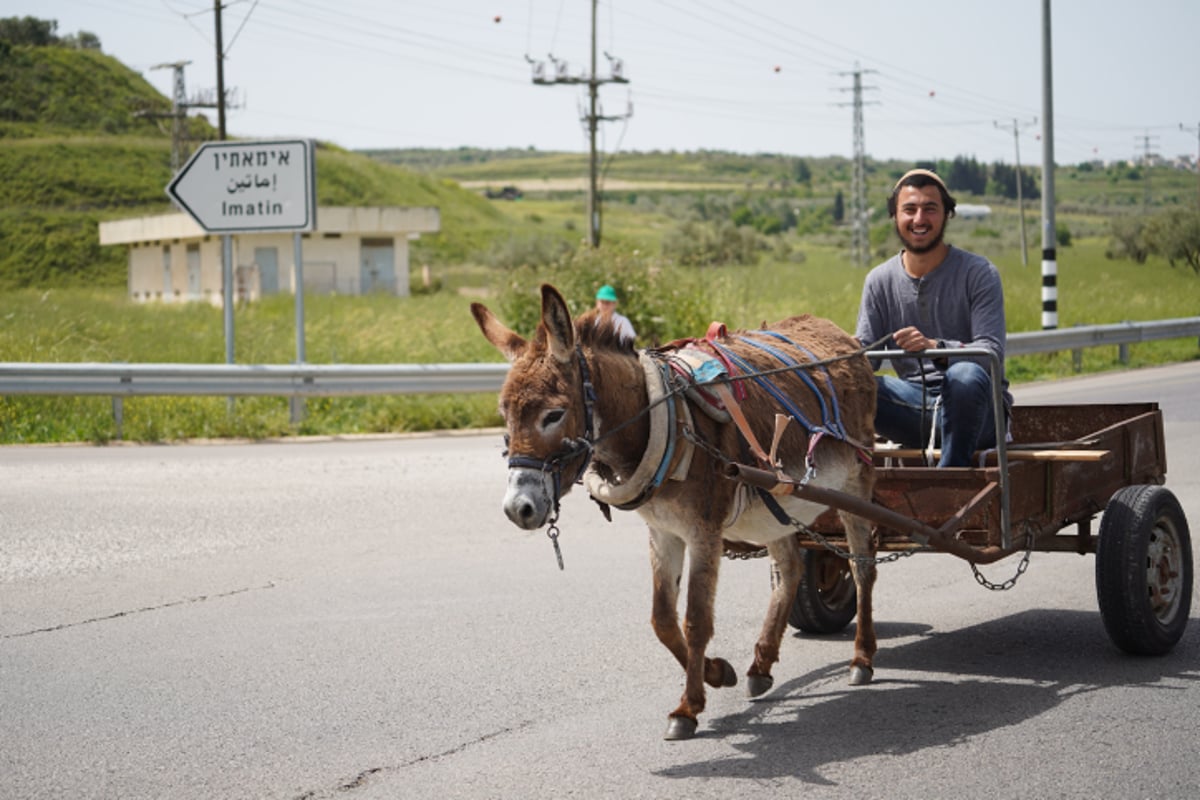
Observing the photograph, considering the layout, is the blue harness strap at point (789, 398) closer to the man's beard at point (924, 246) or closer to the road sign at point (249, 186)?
the man's beard at point (924, 246)

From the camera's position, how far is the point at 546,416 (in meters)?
5.20

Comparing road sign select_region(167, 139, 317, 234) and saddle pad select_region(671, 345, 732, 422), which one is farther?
road sign select_region(167, 139, 317, 234)

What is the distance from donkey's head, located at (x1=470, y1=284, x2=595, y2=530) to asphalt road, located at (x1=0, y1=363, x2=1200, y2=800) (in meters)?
1.03

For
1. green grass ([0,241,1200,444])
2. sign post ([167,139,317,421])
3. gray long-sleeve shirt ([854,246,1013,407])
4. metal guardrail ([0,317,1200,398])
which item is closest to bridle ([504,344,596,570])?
gray long-sleeve shirt ([854,246,1013,407])

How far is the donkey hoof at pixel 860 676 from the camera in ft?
21.3

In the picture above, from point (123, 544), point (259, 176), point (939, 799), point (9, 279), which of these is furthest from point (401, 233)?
point (939, 799)

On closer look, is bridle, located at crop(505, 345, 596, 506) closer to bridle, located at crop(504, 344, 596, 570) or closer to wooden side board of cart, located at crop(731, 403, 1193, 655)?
bridle, located at crop(504, 344, 596, 570)

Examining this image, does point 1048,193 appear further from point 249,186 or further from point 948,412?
point 948,412

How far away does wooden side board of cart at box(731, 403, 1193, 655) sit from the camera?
6473 millimetres

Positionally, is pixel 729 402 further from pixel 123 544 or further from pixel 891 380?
pixel 123 544

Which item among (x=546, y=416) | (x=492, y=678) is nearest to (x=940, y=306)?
(x=546, y=416)

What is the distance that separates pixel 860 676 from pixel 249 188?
46.4 feet

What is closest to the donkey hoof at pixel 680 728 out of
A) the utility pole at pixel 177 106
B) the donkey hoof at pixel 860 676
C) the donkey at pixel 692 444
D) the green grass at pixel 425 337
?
the donkey at pixel 692 444

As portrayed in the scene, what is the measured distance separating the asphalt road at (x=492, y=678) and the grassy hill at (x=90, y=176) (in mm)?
74657
